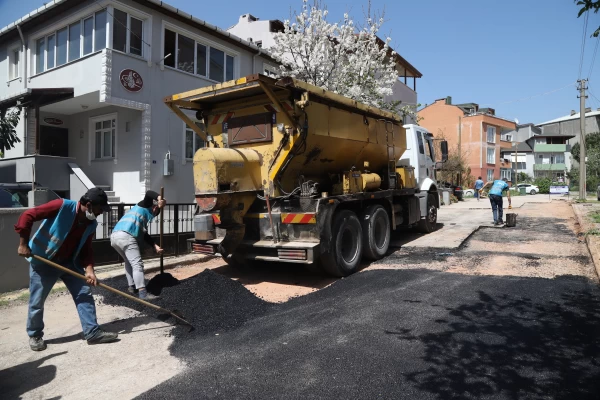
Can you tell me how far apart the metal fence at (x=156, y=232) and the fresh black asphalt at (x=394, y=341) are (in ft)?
9.08

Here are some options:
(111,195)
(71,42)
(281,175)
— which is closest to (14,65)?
(71,42)

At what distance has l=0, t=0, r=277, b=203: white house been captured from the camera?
35.5 ft

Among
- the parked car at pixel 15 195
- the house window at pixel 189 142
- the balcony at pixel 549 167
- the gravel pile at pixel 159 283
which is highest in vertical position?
the balcony at pixel 549 167

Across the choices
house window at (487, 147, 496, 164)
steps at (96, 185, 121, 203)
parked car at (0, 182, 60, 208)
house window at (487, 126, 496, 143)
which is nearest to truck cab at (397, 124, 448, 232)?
parked car at (0, 182, 60, 208)

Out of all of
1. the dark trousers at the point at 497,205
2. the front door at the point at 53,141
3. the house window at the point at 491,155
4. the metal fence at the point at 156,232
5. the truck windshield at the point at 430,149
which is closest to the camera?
the metal fence at the point at 156,232

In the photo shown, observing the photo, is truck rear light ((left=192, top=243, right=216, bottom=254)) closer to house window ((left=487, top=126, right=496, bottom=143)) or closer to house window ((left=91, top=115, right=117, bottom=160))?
house window ((left=91, top=115, right=117, bottom=160))

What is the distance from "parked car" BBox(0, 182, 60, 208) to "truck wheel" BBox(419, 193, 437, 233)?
8215mm

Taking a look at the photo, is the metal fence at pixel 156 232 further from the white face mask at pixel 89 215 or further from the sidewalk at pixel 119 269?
the white face mask at pixel 89 215

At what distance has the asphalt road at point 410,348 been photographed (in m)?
2.95

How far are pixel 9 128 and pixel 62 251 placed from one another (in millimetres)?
10594

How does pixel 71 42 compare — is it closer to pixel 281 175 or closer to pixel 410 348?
pixel 281 175

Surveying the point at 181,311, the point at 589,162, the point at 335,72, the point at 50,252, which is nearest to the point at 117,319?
the point at 181,311

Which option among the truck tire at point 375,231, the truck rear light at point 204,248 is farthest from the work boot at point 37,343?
the truck tire at point 375,231

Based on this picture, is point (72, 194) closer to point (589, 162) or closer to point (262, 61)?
point (262, 61)
